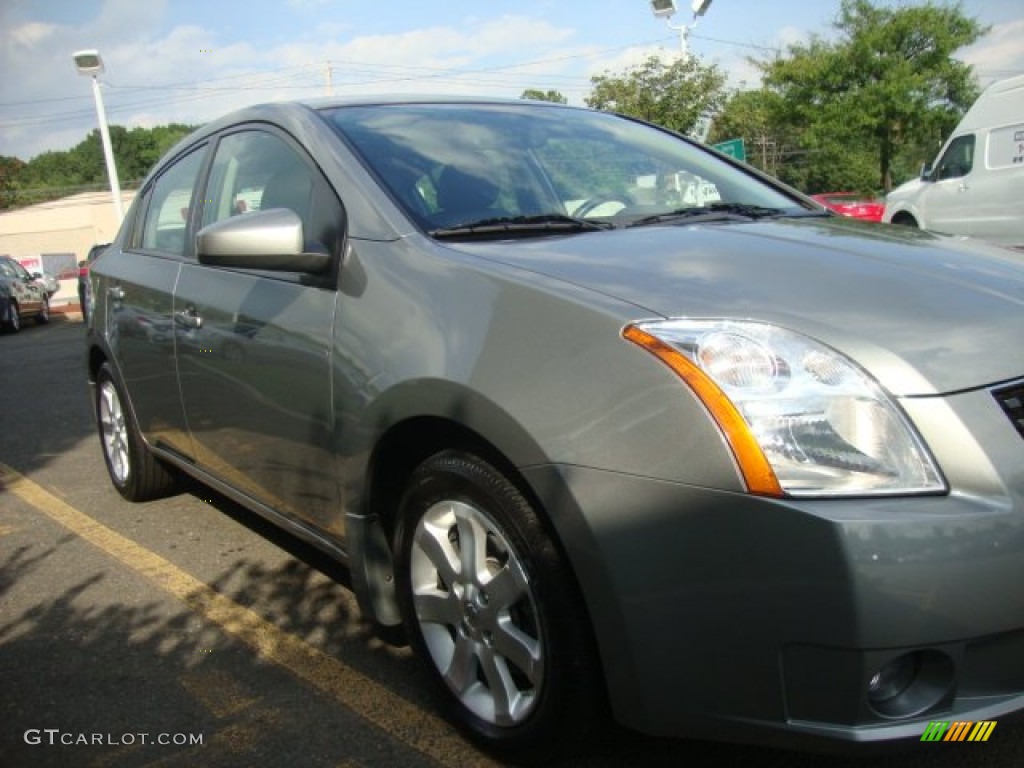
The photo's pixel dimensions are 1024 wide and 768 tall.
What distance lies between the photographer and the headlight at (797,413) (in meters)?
1.64

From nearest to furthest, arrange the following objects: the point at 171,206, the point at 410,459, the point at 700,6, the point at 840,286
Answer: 1. the point at 840,286
2. the point at 410,459
3. the point at 171,206
4. the point at 700,6

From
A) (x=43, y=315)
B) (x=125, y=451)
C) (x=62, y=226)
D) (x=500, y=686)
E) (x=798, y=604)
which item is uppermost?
(x=798, y=604)

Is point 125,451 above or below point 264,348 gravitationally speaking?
below

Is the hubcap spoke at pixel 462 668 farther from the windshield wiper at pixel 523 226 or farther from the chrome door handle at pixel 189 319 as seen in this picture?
the chrome door handle at pixel 189 319

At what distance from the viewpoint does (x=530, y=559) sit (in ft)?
6.44

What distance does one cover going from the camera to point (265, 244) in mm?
2488

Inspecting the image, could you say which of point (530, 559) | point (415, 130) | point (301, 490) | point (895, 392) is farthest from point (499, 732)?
point (415, 130)

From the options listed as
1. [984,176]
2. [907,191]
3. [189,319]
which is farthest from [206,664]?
[907,191]

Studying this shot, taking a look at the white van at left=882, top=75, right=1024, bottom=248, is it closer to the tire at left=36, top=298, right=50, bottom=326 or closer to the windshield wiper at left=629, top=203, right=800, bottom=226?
the windshield wiper at left=629, top=203, right=800, bottom=226

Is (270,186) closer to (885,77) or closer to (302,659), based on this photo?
(302,659)

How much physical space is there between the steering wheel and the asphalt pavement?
1421mm

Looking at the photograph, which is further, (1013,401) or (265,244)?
(265,244)

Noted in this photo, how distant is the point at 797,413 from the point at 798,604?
337mm

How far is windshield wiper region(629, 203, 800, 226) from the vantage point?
2746 millimetres
